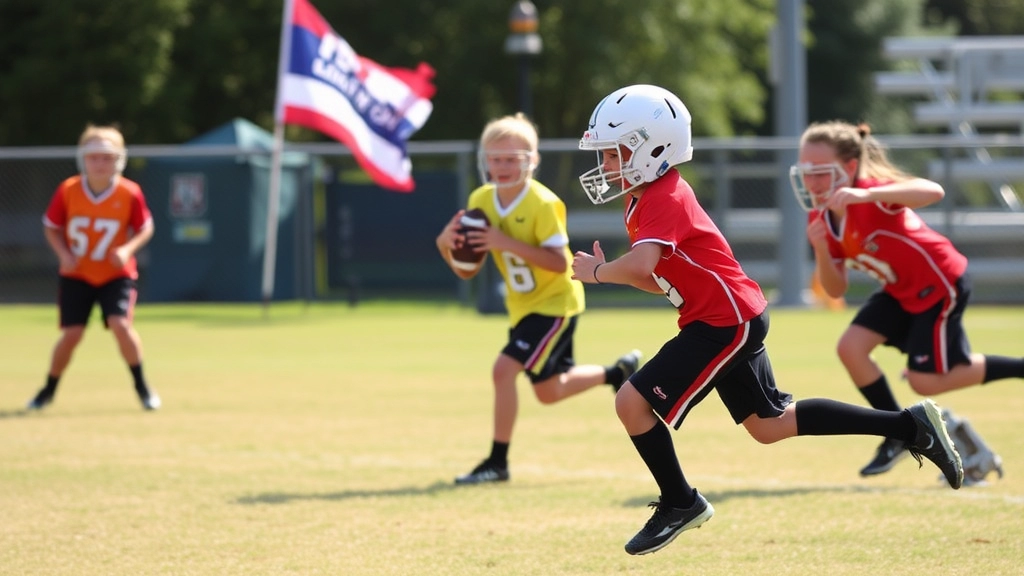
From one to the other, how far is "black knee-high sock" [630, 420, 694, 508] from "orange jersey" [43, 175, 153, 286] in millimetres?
5720

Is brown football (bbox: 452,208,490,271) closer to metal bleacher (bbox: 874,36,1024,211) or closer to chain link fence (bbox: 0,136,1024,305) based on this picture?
chain link fence (bbox: 0,136,1024,305)

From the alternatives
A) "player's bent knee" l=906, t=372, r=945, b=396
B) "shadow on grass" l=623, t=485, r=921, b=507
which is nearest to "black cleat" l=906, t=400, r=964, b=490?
"shadow on grass" l=623, t=485, r=921, b=507

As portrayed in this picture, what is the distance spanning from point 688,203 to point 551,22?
2080cm

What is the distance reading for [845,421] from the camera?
534cm

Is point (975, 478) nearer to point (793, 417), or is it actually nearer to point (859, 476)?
point (859, 476)

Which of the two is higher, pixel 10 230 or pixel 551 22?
pixel 551 22

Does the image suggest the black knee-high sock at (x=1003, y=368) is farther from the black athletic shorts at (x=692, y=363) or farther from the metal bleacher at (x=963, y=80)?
the metal bleacher at (x=963, y=80)

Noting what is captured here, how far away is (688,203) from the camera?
5121 mm

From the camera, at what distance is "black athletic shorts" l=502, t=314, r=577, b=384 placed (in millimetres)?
7258

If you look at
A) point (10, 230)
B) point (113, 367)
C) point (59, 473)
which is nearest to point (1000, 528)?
point (59, 473)

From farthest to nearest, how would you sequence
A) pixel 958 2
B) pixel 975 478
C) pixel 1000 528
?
pixel 958 2, pixel 975 478, pixel 1000 528

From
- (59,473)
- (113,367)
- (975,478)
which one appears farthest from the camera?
(113,367)

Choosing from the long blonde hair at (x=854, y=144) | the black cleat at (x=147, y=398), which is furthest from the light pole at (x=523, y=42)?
the long blonde hair at (x=854, y=144)

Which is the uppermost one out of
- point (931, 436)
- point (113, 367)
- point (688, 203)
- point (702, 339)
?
point (688, 203)
